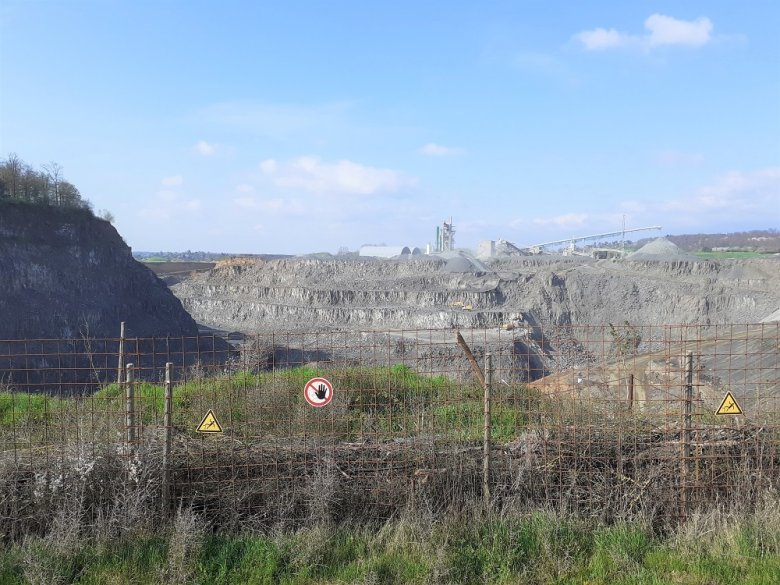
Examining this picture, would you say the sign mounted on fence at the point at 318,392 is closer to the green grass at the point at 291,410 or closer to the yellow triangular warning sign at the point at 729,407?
the green grass at the point at 291,410

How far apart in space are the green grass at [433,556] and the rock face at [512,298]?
99.9 ft

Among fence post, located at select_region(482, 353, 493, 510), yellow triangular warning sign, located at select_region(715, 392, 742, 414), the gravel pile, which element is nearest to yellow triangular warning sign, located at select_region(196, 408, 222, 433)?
fence post, located at select_region(482, 353, 493, 510)

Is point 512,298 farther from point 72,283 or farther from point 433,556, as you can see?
point 433,556

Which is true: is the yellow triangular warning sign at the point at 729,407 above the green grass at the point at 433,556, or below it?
above

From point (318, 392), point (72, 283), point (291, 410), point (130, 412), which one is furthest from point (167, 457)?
point (72, 283)

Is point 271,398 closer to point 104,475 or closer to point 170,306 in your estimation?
point 104,475

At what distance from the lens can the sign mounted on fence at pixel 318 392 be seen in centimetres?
557

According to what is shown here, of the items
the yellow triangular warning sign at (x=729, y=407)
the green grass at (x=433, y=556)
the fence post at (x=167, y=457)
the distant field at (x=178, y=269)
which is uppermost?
the distant field at (x=178, y=269)

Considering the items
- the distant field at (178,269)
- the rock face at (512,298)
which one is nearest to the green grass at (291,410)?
the rock face at (512,298)

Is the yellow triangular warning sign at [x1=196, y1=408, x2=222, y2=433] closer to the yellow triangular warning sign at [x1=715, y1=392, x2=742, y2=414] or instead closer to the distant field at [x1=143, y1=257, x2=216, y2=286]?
the yellow triangular warning sign at [x1=715, y1=392, x2=742, y2=414]

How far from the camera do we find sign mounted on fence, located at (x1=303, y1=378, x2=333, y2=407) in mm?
5574

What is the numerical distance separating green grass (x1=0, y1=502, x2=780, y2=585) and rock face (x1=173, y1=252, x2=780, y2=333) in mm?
30435

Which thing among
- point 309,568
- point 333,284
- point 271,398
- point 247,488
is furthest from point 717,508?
point 333,284

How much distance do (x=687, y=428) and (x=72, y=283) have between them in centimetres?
3092
